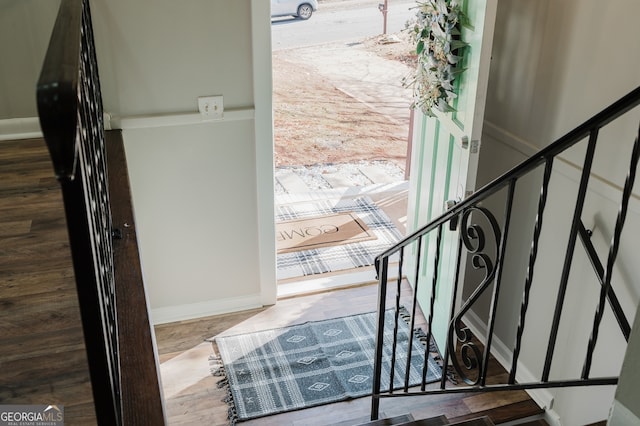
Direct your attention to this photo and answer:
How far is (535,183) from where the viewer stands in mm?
2930

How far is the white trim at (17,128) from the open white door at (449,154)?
2002mm

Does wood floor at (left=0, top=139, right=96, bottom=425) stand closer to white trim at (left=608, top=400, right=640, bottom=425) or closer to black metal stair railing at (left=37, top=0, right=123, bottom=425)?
black metal stair railing at (left=37, top=0, right=123, bottom=425)

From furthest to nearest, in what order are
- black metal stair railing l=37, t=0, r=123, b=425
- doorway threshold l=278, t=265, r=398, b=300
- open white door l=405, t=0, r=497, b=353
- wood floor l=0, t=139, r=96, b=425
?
doorway threshold l=278, t=265, r=398, b=300
open white door l=405, t=0, r=497, b=353
wood floor l=0, t=139, r=96, b=425
black metal stair railing l=37, t=0, r=123, b=425

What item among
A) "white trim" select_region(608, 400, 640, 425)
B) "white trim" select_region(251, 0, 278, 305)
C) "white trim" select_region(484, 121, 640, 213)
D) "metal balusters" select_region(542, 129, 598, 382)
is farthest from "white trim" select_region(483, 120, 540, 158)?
"white trim" select_region(608, 400, 640, 425)

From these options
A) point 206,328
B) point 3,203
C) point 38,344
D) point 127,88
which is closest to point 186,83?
point 127,88

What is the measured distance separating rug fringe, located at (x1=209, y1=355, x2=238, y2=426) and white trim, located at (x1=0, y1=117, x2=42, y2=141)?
4.75ft

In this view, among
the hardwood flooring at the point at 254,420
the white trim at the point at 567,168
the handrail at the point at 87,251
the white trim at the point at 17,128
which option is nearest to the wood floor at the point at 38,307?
the handrail at the point at 87,251

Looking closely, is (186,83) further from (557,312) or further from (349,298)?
(557,312)

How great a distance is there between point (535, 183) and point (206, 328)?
1994 mm

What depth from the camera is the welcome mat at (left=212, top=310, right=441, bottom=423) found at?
313cm

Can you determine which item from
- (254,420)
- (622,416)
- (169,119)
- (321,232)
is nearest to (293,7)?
(321,232)

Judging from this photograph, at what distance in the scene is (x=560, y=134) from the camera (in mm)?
2742

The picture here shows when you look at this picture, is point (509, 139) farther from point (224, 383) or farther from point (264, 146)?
point (224, 383)

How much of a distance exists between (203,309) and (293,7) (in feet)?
19.1
